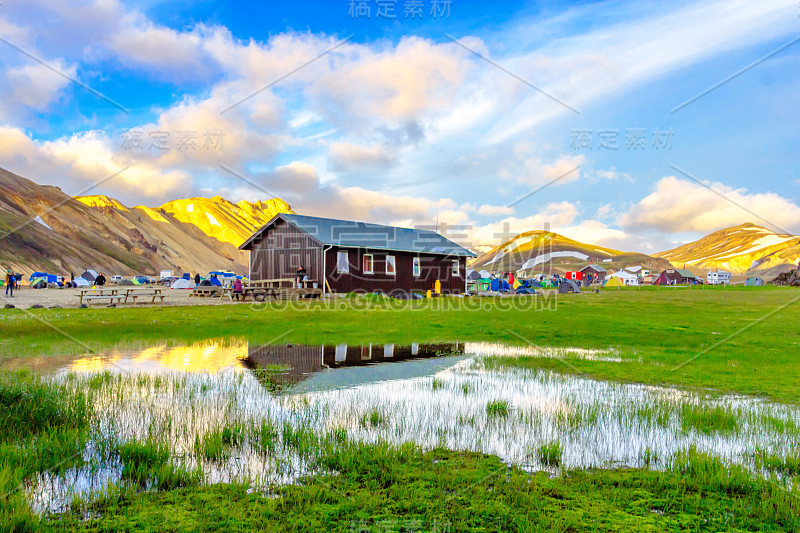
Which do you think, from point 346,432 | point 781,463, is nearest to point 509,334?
point 781,463

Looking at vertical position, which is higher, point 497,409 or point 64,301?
point 64,301

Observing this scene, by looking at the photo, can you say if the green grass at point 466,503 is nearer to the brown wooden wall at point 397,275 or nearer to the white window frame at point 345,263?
the brown wooden wall at point 397,275

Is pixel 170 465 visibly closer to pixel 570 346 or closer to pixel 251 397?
pixel 251 397

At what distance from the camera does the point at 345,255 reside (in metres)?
36.8

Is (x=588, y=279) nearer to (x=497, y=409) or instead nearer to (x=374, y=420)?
(x=497, y=409)

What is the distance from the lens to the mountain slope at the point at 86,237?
89.1 metres

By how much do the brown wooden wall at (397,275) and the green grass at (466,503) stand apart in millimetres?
30760

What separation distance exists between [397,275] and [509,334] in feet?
71.1

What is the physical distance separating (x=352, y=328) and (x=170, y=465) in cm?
1532

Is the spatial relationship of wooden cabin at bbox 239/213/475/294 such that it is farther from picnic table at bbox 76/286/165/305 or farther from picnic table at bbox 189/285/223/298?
picnic table at bbox 76/286/165/305

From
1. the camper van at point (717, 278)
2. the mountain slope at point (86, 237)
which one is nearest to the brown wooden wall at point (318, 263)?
the mountain slope at point (86, 237)

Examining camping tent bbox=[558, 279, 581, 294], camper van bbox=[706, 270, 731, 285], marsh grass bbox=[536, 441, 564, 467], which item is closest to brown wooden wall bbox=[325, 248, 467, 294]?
camping tent bbox=[558, 279, 581, 294]

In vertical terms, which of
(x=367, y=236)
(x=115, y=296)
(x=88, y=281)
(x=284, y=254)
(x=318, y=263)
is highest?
(x=367, y=236)

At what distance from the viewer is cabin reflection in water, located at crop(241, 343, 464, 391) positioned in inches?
436
